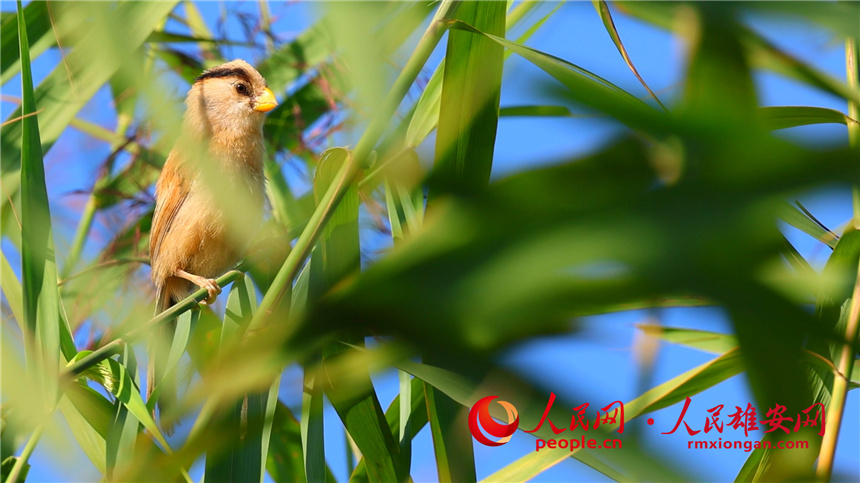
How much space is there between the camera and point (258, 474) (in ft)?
4.86

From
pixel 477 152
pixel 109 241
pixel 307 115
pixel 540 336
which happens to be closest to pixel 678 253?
pixel 540 336

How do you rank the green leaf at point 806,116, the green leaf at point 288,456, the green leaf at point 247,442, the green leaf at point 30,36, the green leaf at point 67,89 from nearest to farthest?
the green leaf at point 247,442 < the green leaf at point 806,116 < the green leaf at point 67,89 < the green leaf at point 288,456 < the green leaf at point 30,36

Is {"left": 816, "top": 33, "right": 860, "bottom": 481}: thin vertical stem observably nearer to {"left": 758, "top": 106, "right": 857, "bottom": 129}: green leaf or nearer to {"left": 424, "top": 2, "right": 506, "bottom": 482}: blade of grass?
{"left": 758, "top": 106, "right": 857, "bottom": 129}: green leaf

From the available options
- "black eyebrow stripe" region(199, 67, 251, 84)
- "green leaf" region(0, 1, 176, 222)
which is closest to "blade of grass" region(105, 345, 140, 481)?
"green leaf" region(0, 1, 176, 222)

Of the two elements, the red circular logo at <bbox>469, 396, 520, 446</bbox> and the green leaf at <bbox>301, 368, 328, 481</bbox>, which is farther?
the green leaf at <bbox>301, 368, 328, 481</bbox>

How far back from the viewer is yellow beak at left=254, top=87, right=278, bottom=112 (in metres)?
3.46

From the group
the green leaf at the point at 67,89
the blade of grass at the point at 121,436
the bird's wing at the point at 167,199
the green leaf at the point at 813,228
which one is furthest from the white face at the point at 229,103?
the green leaf at the point at 813,228

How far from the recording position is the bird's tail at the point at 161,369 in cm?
185

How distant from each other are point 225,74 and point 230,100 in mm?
169

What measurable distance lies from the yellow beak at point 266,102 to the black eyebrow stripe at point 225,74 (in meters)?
0.18

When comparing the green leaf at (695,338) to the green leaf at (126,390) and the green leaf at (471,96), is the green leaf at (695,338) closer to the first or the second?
the green leaf at (471,96)

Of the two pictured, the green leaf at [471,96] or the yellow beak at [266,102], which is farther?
the yellow beak at [266,102]

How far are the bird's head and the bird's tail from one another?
2.79 feet

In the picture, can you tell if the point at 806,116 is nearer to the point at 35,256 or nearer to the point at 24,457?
the point at 35,256
